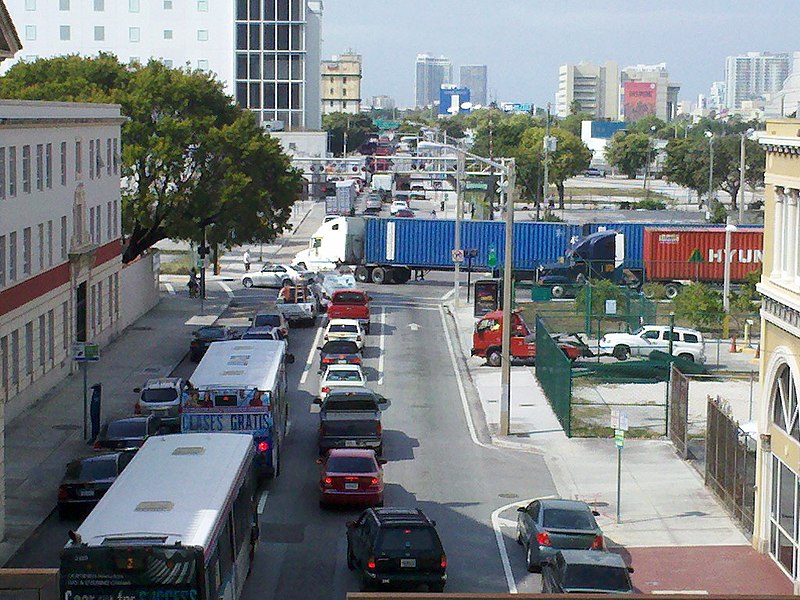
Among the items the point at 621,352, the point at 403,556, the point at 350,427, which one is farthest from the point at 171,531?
the point at 621,352

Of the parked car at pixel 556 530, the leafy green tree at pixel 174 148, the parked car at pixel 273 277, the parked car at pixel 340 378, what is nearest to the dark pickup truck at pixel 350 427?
the parked car at pixel 340 378

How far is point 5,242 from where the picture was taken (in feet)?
129

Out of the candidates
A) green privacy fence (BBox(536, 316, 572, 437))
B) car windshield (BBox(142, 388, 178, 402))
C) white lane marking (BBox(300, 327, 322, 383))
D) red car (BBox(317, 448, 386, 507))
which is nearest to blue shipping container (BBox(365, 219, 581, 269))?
white lane marking (BBox(300, 327, 322, 383))

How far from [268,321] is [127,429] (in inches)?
760

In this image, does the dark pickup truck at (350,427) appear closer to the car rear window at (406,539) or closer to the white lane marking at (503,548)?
the white lane marking at (503,548)

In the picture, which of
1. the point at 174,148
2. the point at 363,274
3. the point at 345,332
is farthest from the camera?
the point at 363,274

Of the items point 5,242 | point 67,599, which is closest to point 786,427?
point 67,599

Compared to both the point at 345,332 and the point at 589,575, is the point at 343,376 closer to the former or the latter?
the point at 345,332

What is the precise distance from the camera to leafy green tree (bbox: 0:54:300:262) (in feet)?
201

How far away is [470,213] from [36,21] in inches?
1889

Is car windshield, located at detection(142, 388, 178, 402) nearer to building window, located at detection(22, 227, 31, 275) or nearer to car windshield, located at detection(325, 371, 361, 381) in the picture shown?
car windshield, located at detection(325, 371, 361, 381)

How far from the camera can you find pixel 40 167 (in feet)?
145

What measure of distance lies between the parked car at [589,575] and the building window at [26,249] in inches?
951

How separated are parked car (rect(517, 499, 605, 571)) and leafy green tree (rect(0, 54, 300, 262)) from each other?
37.8 meters
